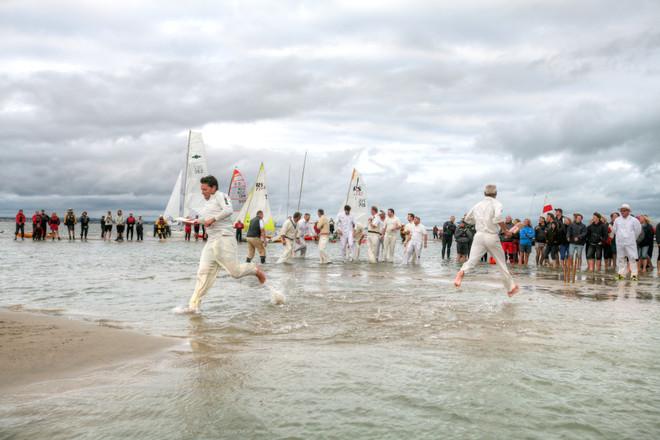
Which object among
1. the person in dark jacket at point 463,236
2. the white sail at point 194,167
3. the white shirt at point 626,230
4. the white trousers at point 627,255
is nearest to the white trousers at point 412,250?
the person in dark jacket at point 463,236

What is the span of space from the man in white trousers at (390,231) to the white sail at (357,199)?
4.16 metres

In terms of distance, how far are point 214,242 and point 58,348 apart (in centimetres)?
323

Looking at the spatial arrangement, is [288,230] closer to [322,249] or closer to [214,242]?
[322,249]

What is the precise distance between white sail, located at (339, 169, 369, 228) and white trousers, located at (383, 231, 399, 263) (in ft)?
13.6

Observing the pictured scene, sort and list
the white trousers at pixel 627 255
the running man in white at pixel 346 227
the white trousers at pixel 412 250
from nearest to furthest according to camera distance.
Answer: the white trousers at pixel 627 255
the white trousers at pixel 412 250
the running man in white at pixel 346 227

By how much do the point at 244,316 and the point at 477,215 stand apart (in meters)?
4.78

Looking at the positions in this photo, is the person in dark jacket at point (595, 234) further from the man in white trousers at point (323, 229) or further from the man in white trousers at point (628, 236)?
the man in white trousers at point (323, 229)

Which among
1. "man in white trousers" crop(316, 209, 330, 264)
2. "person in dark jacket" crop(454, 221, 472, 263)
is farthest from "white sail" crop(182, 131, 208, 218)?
"person in dark jacket" crop(454, 221, 472, 263)

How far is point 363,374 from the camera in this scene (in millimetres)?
4715

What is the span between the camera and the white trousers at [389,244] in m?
22.8

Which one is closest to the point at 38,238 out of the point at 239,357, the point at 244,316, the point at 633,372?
the point at 244,316

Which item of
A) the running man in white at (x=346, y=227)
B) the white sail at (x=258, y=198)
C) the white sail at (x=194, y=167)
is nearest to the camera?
the running man in white at (x=346, y=227)

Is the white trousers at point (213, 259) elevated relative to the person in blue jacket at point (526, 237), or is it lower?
lower

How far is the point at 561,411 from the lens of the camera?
12.6ft
